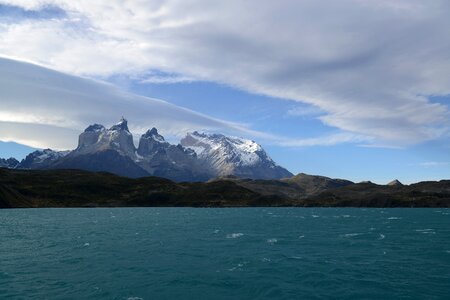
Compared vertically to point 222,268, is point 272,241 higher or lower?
higher

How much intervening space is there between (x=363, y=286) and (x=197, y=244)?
44.4 m

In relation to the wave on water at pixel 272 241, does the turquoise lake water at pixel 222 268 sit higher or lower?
lower

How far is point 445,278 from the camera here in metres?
57.8

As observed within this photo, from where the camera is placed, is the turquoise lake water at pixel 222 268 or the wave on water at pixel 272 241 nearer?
the turquoise lake water at pixel 222 268

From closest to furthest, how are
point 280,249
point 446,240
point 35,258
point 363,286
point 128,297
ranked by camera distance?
1. point 128,297
2. point 363,286
3. point 35,258
4. point 280,249
5. point 446,240

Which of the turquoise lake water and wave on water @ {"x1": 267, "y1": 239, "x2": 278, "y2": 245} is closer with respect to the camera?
the turquoise lake water

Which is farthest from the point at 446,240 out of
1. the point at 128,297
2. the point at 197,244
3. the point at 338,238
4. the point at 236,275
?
the point at 128,297

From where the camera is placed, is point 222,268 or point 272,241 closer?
point 222,268

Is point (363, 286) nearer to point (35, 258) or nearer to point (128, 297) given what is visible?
point (128, 297)

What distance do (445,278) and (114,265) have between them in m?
46.3

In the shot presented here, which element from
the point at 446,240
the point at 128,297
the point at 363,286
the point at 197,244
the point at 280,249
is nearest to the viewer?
the point at 128,297

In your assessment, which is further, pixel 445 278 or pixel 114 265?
pixel 114 265

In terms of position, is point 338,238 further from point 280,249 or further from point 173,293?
point 173,293

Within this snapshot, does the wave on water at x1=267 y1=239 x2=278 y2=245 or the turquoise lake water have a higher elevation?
the wave on water at x1=267 y1=239 x2=278 y2=245
